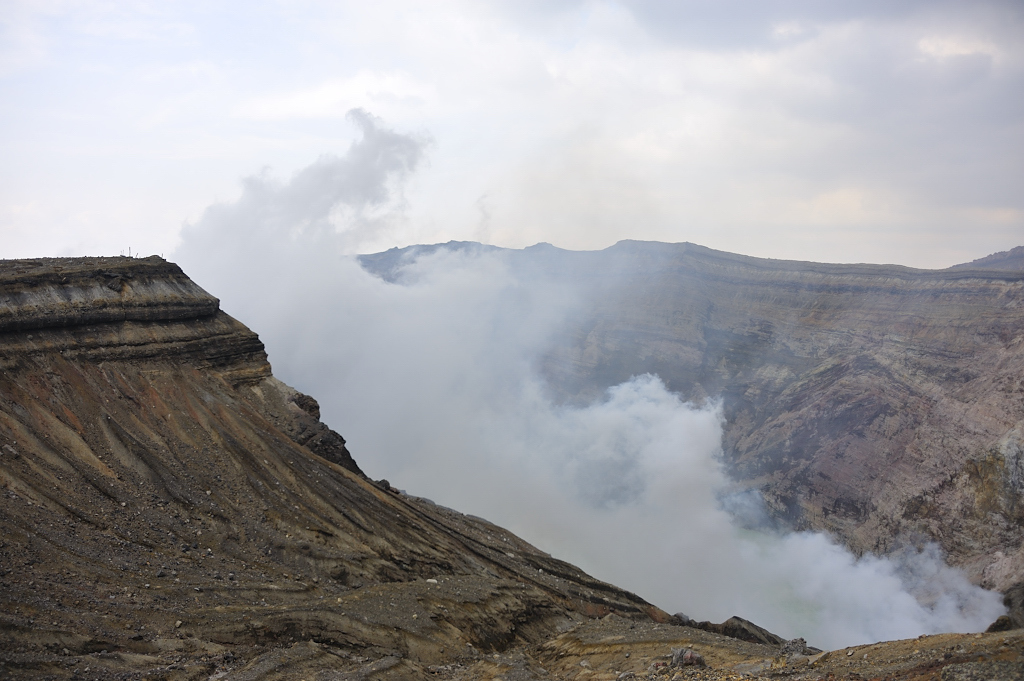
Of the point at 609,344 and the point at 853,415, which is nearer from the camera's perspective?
the point at 853,415

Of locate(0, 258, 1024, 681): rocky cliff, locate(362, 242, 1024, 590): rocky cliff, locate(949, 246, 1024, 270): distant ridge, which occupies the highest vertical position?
locate(949, 246, 1024, 270): distant ridge

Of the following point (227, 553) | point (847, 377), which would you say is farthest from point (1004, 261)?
point (227, 553)

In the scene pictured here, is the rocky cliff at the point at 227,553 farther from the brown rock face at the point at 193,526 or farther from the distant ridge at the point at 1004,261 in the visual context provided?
the distant ridge at the point at 1004,261

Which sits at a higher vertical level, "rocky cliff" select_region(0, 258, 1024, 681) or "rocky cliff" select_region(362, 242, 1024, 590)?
"rocky cliff" select_region(362, 242, 1024, 590)

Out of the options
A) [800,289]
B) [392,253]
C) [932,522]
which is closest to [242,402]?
[932,522]

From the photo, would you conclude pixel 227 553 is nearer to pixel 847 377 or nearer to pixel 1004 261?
pixel 847 377

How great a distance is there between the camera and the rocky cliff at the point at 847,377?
58.7m

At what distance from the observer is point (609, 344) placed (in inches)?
4232

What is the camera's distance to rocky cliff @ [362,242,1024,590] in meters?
58.7

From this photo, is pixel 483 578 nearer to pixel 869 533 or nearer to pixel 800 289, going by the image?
pixel 869 533

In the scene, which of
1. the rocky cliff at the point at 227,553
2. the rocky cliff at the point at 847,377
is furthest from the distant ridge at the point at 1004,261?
the rocky cliff at the point at 227,553

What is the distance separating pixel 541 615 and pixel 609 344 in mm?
78301

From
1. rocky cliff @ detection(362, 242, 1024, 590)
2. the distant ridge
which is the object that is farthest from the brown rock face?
the distant ridge

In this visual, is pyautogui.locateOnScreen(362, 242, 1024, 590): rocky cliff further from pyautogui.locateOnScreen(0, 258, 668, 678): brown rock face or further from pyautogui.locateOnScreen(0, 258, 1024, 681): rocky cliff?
pyautogui.locateOnScreen(0, 258, 668, 678): brown rock face
